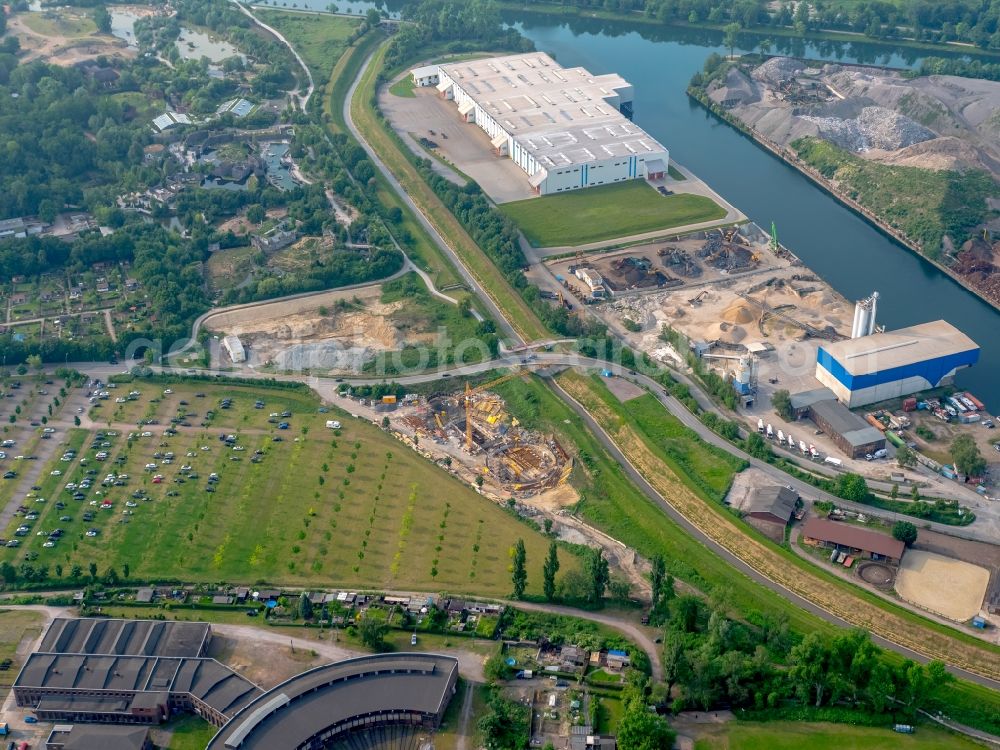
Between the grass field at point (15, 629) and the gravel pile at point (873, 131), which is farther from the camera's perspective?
the gravel pile at point (873, 131)

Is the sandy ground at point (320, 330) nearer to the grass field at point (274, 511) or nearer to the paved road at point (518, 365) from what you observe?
the paved road at point (518, 365)

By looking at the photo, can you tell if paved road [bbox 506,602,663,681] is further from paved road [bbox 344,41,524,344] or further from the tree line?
the tree line

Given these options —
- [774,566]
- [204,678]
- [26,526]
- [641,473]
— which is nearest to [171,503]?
Result: [26,526]

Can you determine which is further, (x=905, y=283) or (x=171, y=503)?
(x=905, y=283)

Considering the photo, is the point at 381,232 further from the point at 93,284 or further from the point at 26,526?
the point at 26,526

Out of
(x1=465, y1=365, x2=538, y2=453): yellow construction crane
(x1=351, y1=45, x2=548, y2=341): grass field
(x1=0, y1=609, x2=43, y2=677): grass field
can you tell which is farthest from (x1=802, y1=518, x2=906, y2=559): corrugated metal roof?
(x1=0, y1=609, x2=43, y2=677): grass field

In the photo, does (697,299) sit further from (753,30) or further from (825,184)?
(753,30)

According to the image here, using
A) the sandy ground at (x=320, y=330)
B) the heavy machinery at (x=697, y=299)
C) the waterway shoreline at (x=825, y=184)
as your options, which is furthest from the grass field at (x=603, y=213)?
the sandy ground at (x=320, y=330)
